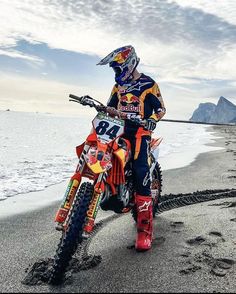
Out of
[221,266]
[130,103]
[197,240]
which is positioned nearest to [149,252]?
[197,240]

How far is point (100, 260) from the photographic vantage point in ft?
14.2

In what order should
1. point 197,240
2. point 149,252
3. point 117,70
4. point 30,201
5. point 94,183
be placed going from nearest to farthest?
point 94,183, point 149,252, point 197,240, point 117,70, point 30,201

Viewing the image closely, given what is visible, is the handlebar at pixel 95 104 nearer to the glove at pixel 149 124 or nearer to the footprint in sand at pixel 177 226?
the glove at pixel 149 124

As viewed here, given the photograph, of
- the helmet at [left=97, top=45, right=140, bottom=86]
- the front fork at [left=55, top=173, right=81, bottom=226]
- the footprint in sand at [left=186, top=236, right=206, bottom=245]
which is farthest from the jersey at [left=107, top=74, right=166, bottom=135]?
the footprint in sand at [left=186, top=236, right=206, bottom=245]

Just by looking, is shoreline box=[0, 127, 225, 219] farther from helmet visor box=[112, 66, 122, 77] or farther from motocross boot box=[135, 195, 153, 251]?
helmet visor box=[112, 66, 122, 77]

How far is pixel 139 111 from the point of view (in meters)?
5.29

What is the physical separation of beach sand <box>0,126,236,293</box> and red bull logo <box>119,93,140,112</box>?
1659 mm

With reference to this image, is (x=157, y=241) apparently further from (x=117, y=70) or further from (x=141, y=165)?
(x=117, y=70)

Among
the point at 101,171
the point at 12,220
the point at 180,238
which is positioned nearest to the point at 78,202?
the point at 101,171

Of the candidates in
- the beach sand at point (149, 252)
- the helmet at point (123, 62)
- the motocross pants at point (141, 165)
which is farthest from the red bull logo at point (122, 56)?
the beach sand at point (149, 252)

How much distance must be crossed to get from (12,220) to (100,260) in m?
2.35

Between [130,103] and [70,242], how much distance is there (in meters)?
2.18

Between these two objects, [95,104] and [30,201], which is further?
[30,201]

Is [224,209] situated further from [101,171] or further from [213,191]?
[101,171]
